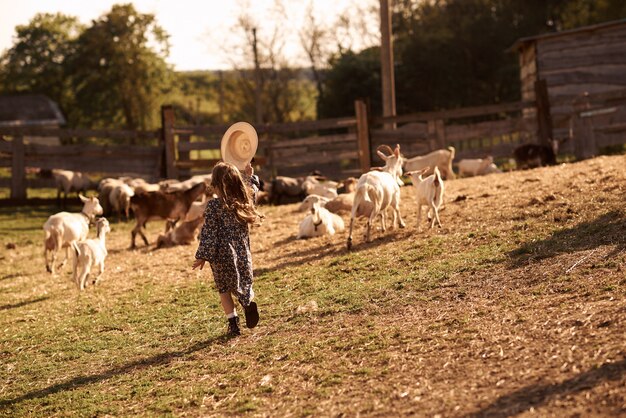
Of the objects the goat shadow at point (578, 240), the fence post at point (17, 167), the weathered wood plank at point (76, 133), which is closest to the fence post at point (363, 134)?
the weathered wood plank at point (76, 133)

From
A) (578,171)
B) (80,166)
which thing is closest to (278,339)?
(578,171)

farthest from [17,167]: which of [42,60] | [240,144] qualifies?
[42,60]

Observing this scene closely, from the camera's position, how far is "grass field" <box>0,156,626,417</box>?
20.5ft

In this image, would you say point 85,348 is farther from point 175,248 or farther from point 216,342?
point 175,248

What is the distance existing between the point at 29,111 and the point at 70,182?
39.2m

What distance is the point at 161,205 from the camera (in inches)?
650

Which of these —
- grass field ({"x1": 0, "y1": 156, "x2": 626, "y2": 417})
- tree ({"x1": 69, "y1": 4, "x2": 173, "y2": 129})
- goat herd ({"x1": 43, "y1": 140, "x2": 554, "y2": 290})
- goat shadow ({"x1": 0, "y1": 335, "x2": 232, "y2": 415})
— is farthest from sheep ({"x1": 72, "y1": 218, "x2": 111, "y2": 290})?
tree ({"x1": 69, "y1": 4, "x2": 173, "y2": 129})

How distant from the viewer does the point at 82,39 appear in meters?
61.8

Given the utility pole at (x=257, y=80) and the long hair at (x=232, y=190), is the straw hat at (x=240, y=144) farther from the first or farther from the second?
the utility pole at (x=257, y=80)

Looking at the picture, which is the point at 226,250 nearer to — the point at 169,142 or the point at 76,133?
the point at 169,142

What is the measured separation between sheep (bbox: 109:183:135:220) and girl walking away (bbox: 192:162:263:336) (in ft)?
38.8

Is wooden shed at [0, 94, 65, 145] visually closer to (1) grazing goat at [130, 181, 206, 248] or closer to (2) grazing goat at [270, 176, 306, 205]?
(2) grazing goat at [270, 176, 306, 205]

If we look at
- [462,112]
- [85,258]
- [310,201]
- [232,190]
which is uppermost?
[462,112]

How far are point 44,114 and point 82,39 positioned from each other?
230 inches
